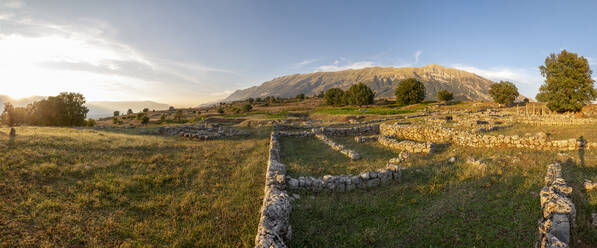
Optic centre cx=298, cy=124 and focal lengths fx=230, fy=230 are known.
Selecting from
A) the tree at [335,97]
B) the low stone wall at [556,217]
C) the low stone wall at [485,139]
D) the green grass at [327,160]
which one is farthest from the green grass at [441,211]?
the tree at [335,97]

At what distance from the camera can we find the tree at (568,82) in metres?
33.5

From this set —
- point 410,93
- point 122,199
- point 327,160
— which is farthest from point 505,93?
point 122,199

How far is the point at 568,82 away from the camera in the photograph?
3400cm

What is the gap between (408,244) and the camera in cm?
593

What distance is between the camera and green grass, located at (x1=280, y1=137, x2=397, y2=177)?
1271 cm

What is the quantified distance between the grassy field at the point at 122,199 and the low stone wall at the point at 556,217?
268 inches

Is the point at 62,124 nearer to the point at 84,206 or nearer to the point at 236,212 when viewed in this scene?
the point at 84,206

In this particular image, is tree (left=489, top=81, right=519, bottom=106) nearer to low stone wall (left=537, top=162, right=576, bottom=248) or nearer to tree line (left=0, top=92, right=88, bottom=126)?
low stone wall (left=537, top=162, right=576, bottom=248)

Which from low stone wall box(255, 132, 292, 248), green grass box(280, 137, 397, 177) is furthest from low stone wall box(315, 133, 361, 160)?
low stone wall box(255, 132, 292, 248)

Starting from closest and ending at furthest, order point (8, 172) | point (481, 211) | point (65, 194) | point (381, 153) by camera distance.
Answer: point (481, 211)
point (65, 194)
point (8, 172)
point (381, 153)

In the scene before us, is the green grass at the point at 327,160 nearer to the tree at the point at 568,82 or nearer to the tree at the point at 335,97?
the tree at the point at 568,82

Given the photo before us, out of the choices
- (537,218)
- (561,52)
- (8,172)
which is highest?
(561,52)

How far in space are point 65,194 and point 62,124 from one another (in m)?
47.9

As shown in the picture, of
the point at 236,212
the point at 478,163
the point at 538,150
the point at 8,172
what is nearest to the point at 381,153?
the point at 478,163
